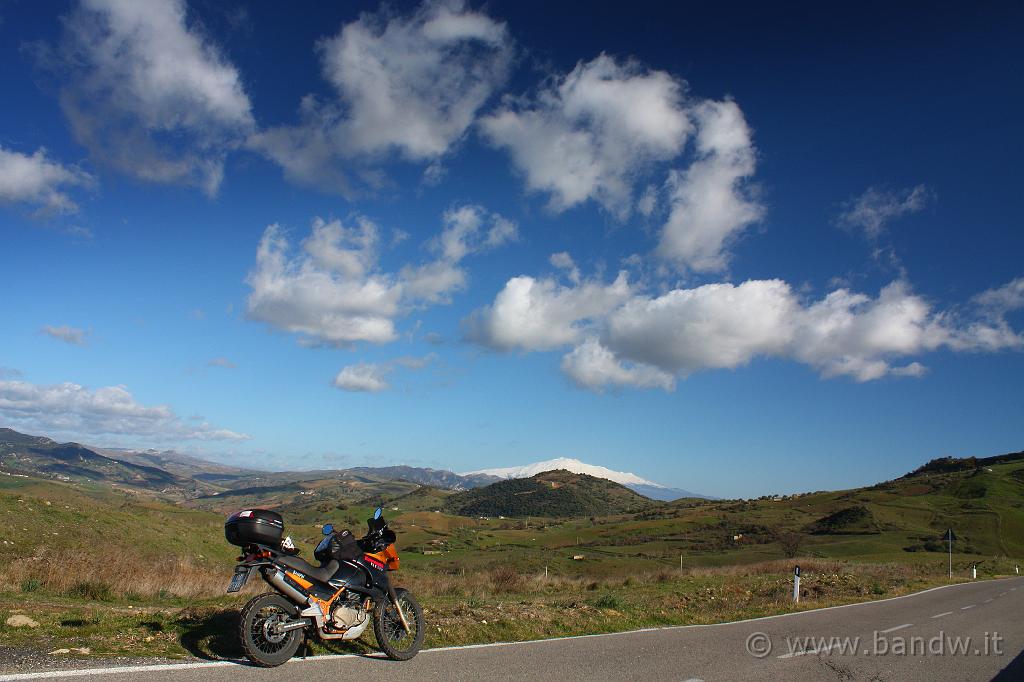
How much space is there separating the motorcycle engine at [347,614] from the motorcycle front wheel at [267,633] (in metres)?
0.46

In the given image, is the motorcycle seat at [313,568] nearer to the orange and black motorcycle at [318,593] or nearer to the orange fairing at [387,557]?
the orange and black motorcycle at [318,593]

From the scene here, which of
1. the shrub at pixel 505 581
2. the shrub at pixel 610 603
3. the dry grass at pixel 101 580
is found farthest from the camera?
the shrub at pixel 505 581

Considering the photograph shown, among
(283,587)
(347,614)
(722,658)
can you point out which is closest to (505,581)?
(722,658)

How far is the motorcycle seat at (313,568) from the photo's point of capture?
24.2 ft

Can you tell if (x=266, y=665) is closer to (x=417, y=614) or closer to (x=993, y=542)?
(x=417, y=614)

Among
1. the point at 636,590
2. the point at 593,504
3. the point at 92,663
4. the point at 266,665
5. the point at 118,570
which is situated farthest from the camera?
the point at 593,504

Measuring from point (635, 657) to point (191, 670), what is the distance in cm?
609

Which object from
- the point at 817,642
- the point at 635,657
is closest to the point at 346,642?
the point at 635,657

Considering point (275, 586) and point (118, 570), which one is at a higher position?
point (275, 586)

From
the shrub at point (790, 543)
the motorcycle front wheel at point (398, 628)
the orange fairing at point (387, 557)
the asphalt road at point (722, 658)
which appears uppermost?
the orange fairing at point (387, 557)

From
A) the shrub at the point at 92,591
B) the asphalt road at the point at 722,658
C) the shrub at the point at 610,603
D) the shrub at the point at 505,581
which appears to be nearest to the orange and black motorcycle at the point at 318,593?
the asphalt road at the point at 722,658

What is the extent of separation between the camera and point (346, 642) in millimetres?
8625

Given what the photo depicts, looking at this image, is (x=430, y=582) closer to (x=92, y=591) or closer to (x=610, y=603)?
(x=610, y=603)

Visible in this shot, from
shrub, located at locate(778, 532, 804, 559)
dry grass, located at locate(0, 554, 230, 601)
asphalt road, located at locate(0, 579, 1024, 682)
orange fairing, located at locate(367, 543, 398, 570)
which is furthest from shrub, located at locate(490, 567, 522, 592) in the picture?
shrub, located at locate(778, 532, 804, 559)
